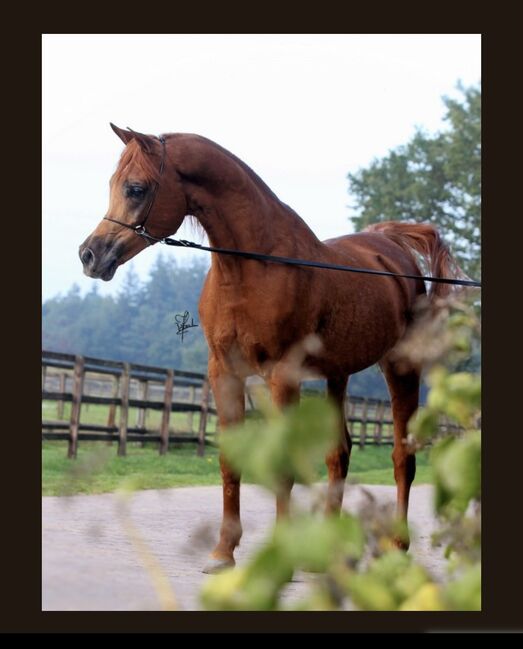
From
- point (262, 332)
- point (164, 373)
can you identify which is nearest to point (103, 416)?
point (164, 373)

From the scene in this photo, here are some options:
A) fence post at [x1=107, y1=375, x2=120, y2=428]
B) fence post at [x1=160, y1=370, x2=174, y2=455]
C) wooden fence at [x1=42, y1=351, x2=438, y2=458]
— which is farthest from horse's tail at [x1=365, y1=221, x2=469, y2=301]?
fence post at [x1=160, y1=370, x2=174, y2=455]

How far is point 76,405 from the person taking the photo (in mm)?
9477

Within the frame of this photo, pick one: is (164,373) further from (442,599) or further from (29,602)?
(442,599)

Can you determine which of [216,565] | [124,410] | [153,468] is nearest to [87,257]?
[216,565]

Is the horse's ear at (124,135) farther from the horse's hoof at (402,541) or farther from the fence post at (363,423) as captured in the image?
the fence post at (363,423)

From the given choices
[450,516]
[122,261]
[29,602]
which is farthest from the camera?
[122,261]

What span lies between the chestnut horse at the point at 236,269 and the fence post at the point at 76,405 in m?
5.09

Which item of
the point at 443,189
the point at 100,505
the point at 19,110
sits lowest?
the point at 100,505

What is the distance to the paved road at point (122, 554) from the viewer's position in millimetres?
2938

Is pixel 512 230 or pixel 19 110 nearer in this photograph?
pixel 512 230

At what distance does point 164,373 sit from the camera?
1165cm

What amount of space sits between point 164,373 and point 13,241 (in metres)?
8.77

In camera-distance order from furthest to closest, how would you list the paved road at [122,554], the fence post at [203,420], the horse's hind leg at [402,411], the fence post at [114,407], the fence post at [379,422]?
the fence post at [379,422], the fence post at [203,420], the fence post at [114,407], the horse's hind leg at [402,411], the paved road at [122,554]

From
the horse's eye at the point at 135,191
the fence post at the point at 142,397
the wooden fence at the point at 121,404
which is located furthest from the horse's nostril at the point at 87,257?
the fence post at the point at 142,397
